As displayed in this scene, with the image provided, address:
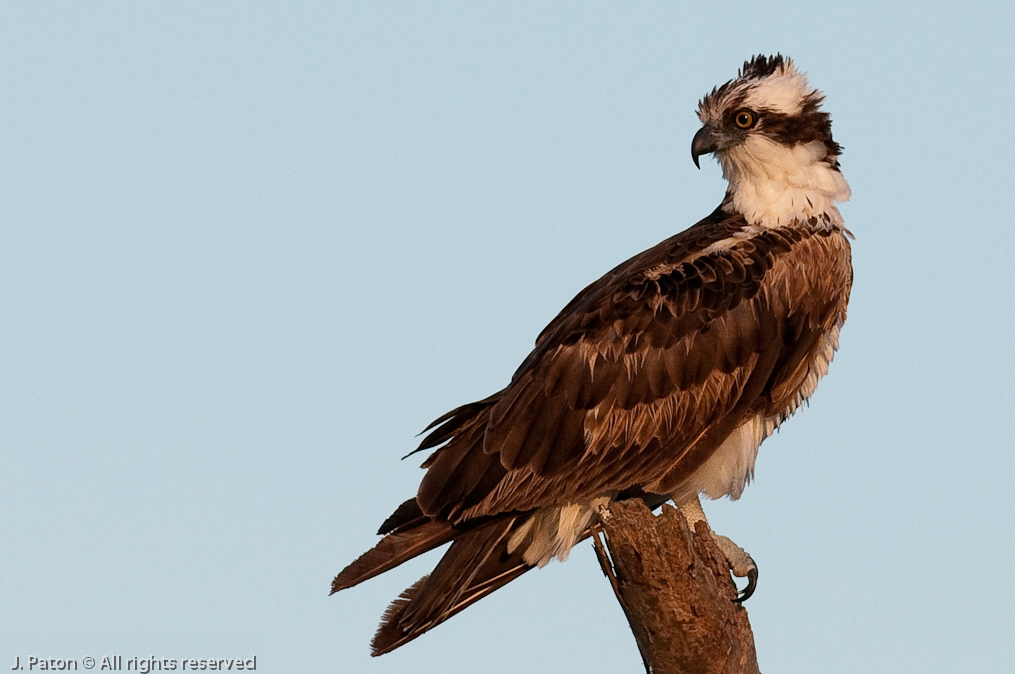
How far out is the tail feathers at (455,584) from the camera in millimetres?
7156

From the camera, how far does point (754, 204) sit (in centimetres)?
858

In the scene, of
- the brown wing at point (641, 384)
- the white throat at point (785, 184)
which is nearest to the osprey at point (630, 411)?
the brown wing at point (641, 384)

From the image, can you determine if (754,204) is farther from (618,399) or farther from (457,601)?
(457,601)

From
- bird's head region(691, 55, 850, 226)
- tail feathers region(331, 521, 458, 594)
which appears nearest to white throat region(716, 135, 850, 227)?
bird's head region(691, 55, 850, 226)

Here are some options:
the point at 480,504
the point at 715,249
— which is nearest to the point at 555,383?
the point at 480,504

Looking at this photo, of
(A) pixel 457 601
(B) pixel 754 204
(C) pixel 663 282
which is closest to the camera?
(A) pixel 457 601

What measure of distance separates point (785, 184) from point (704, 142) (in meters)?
0.60

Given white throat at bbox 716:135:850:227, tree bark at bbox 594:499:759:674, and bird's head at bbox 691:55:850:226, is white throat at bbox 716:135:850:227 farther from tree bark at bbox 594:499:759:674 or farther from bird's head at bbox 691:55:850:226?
tree bark at bbox 594:499:759:674

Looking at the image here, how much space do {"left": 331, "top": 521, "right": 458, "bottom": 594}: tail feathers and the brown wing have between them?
0.11m

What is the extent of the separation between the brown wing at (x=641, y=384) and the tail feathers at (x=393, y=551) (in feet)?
0.35

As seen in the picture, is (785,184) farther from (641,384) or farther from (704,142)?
(641,384)

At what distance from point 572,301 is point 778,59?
221 centimetres

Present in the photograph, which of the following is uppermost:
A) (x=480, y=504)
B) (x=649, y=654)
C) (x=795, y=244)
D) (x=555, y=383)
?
(x=795, y=244)

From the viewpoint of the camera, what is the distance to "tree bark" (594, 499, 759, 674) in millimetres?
6449
